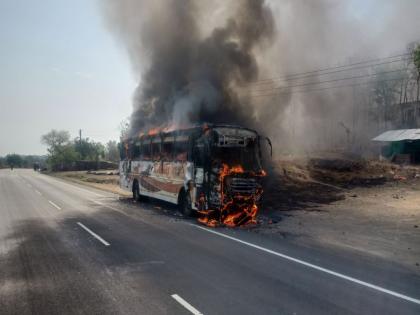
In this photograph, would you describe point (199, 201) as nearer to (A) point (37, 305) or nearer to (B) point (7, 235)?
(B) point (7, 235)

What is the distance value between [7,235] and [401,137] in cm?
4019

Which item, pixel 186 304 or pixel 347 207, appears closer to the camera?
pixel 186 304

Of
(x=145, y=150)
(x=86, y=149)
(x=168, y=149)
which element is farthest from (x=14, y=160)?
(x=168, y=149)

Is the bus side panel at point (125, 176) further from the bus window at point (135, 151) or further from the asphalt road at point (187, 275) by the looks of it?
the asphalt road at point (187, 275)

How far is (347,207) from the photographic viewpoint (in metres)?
17.4

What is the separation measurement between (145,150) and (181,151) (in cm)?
440

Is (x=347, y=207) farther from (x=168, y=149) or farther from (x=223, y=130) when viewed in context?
(x=168, y=149)

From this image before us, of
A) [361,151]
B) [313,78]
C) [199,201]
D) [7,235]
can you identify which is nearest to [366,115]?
[361,151]

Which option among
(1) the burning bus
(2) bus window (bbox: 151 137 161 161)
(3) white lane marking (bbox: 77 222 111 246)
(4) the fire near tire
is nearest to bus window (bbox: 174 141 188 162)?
(1) the burning bus

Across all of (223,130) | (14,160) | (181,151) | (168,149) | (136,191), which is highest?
(14,160)

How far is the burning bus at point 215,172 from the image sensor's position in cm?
1266

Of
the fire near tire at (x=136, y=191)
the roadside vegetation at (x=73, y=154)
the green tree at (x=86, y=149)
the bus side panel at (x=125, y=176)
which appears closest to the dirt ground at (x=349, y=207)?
the fire near tire at (x=136, y=191)

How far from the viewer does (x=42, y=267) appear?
24.8 ft

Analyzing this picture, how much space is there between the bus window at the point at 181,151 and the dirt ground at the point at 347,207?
3643 millimetres
